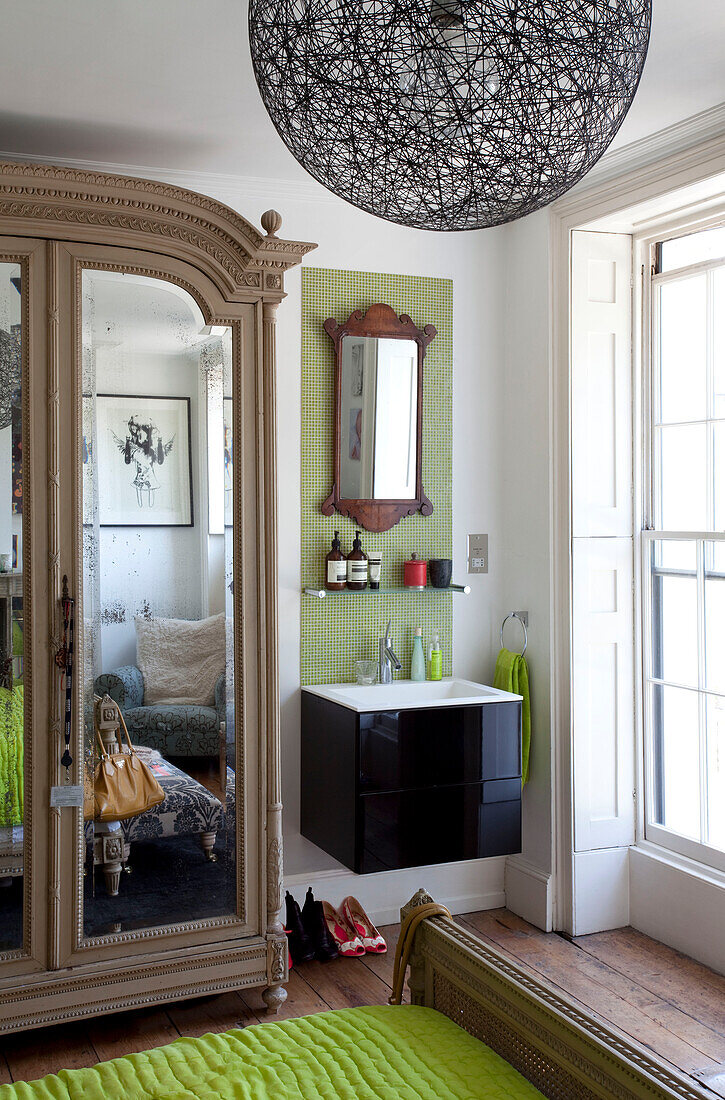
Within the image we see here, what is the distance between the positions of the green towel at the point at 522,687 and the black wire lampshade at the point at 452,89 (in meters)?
2.30

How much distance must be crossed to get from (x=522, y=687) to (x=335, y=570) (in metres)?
0.85

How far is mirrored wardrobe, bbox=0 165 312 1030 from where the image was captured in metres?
2.64

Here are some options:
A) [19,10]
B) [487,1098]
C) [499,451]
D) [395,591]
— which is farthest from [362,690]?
[19,10]

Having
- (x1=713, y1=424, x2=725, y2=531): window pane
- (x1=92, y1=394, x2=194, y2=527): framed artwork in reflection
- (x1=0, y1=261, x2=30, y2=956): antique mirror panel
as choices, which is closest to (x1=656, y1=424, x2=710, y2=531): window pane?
(x1=713, y1=424, x2=725, y2=531): window pane

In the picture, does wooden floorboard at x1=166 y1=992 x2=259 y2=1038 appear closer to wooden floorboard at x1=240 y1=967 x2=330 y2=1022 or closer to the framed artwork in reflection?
wooden floorboard at x1=240 y1=967 x2=330 y2=1022

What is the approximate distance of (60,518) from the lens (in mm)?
2672

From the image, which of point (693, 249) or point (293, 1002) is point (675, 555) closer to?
point (693, 249)

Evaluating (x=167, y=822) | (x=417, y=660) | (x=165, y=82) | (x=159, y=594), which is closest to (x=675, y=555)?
(x=417, y=660)

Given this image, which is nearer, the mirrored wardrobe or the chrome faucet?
the mirrored wardrobe

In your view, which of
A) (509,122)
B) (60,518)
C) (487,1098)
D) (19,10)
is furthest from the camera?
(60,518)

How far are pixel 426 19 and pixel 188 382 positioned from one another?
169 cm

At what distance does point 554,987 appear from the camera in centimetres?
304

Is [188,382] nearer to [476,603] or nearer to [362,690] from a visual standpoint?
[362,690]

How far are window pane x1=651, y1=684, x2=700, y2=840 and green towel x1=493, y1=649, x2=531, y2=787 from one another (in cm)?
46
